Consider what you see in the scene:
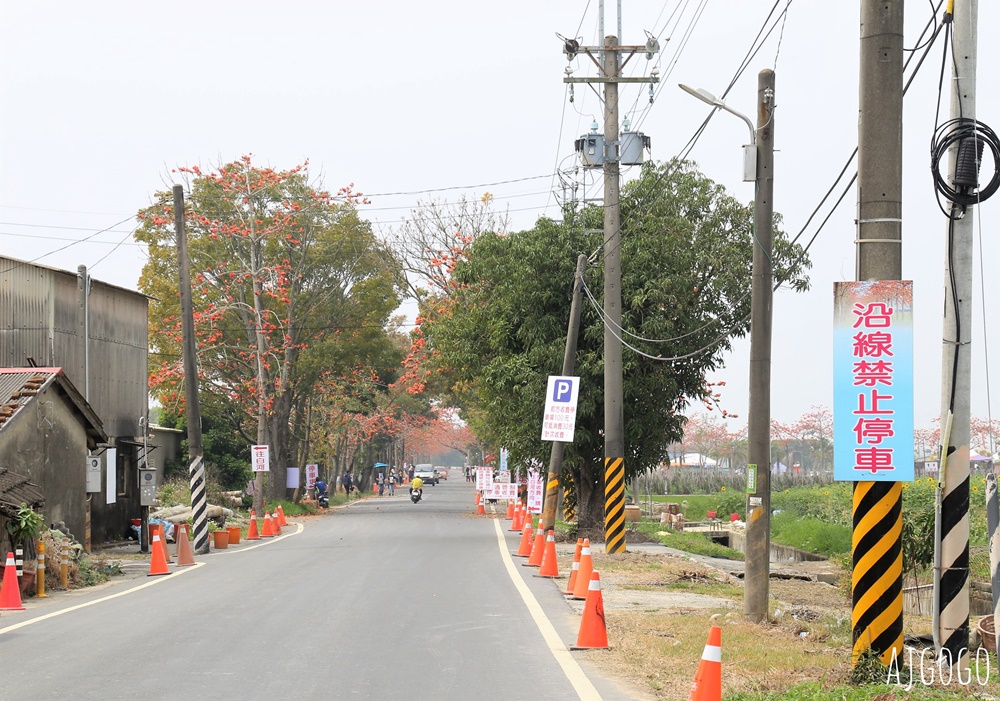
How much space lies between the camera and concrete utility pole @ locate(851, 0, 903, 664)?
32.3 feet

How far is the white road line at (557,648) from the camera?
377 inches

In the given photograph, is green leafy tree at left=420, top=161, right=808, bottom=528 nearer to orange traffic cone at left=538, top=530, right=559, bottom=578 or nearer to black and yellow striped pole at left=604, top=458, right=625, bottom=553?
black and yellow striped pole at left=604, top=458, right=625, bottom=553

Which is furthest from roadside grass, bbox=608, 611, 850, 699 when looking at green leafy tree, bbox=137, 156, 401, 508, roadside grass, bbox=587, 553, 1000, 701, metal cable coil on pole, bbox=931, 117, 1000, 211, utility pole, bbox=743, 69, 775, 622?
green leafy tree, bbox=137, 156, 401, 508

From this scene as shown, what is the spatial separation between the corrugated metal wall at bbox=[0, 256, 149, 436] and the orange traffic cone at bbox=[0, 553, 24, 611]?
47.6 feet

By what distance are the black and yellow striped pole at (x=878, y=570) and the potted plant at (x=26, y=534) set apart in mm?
13075

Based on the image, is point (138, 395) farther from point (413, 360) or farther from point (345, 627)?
point (345, 627)

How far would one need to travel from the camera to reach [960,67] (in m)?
10.5

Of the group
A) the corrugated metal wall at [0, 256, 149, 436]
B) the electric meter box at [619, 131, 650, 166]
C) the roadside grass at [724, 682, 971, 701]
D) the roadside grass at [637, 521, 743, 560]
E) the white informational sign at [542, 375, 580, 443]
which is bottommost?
the roadside grass at [637, 521, 743, 560]

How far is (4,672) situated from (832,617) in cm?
1030

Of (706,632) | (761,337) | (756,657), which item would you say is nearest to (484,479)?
(761,337)

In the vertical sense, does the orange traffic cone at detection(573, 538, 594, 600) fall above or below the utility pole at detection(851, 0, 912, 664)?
below

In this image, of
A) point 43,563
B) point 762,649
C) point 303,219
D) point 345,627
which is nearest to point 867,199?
point 762,649

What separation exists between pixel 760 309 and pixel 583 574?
4.66 m

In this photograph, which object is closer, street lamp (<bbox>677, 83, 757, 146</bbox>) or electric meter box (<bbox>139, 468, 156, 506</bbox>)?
street lamp (<bbox>677, 83, 757, 146</bbox>)
